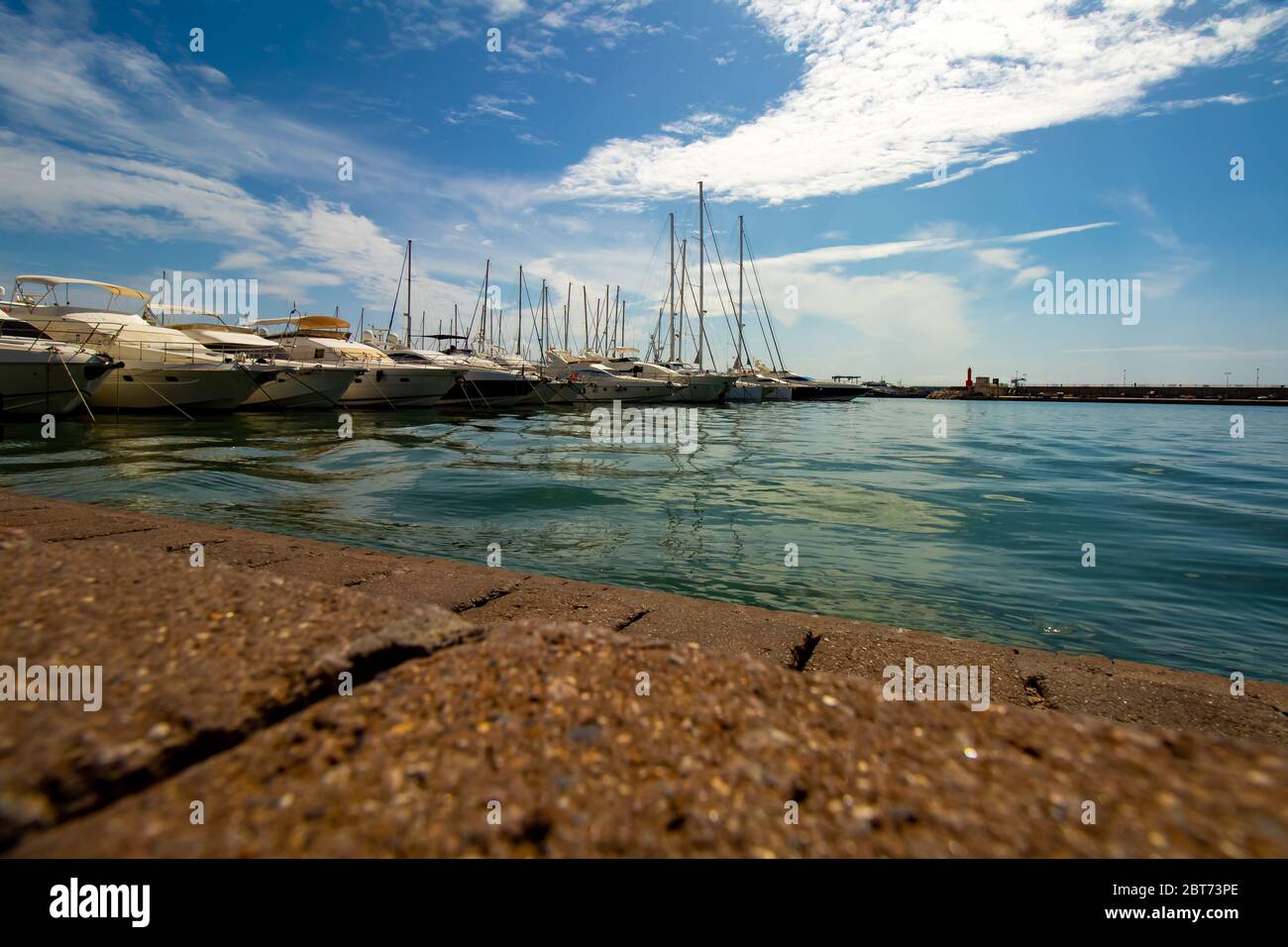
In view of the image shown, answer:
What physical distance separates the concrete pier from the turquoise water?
171 inches

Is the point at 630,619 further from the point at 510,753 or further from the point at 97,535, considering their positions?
the point at 97,535

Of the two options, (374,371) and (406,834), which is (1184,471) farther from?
(374,371)

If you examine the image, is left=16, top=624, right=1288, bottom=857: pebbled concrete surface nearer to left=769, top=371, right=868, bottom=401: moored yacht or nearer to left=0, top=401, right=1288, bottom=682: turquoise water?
left=0, top=401, right=1288, bottom=682: turquoise water

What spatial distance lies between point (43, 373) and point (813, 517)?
2351 centimetres

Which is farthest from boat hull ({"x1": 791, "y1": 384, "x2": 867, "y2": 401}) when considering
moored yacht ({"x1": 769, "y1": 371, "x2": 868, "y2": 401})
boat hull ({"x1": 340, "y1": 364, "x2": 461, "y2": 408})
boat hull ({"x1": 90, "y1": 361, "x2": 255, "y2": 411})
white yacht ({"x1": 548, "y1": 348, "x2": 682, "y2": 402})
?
boat hull ({"x1": 90, "y1": 361, "x2": 255, "y2": 411})

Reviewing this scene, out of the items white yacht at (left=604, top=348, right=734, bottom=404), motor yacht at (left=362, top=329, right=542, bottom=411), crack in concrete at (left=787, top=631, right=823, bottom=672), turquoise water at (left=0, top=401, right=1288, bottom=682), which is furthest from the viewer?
white yacht at (left=604, top=348, right=734, bottom=404)

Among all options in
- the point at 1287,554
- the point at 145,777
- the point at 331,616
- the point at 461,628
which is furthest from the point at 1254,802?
the point at 1287,554

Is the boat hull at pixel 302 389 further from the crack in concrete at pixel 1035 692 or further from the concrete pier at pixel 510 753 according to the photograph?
the crack in concrete at pixel 1035 692

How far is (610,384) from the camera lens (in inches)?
1735

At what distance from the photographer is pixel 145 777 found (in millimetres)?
1171

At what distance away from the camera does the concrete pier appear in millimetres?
1052

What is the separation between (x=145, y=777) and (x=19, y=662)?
579 mm

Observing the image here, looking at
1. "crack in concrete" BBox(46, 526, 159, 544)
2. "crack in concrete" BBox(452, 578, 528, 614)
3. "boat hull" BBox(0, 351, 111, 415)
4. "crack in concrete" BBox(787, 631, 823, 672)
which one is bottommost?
"crack in concrete" BBox(787, 631, 823, 672)
